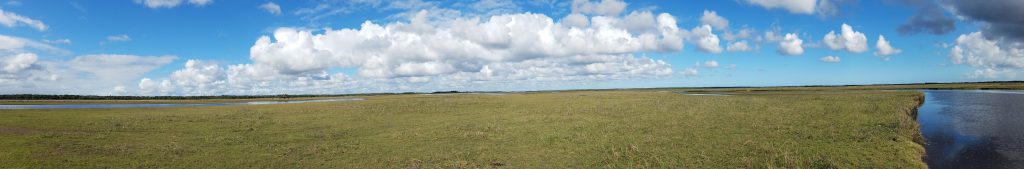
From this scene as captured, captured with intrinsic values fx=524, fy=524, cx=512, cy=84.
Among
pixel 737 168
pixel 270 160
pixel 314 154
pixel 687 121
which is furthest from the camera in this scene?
pixel 687 121

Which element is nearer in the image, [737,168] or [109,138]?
[737,168]

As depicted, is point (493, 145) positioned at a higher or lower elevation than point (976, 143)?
higher

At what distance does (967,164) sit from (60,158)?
33.2 metres

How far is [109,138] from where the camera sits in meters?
26.7

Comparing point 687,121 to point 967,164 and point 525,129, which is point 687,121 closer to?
point 525,129

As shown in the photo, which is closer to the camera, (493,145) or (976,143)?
(976,143)

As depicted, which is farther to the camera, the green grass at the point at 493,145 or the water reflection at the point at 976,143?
the green grass at the point at 493,145

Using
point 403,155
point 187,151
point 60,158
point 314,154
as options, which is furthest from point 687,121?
point 60,158

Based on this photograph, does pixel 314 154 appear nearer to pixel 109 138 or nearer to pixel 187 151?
pixel 187 151

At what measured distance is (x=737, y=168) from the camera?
56.9 ft

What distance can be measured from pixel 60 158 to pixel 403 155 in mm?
13141

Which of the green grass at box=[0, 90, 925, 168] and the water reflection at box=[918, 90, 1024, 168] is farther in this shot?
the green grass at box=[0, 90, 925, 168]

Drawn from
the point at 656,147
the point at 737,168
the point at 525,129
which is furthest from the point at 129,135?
the point at 737,168

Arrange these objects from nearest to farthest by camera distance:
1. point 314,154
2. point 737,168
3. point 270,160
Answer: point 737,168 < point 270,160 < point 314,154
